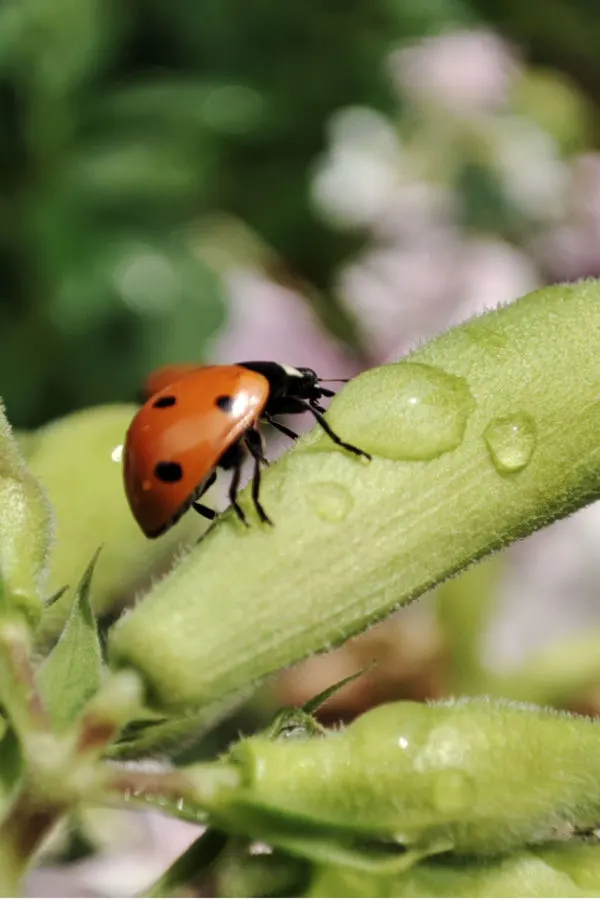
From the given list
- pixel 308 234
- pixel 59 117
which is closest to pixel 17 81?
pixel 59 117

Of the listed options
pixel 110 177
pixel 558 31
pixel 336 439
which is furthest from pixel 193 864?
pixel 558 31

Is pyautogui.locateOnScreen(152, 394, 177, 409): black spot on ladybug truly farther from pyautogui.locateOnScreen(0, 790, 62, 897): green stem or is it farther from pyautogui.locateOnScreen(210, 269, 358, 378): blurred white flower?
pyautogui.locateOnScreen(210, 269, 358, 378): blurred white flower

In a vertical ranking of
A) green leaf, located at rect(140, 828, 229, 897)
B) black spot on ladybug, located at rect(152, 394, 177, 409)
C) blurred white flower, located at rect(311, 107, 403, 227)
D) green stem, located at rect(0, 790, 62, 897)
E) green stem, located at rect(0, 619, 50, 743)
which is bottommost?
blurred white flower, located at rect(311, 107, 403, 227)

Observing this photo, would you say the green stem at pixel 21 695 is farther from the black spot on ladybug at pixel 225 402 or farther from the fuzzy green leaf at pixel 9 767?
the black spot on ladybug at pixel 225 402

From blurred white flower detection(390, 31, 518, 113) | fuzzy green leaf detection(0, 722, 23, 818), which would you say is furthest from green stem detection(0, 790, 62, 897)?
blurred white flower detection(390, 31, 518, 113)

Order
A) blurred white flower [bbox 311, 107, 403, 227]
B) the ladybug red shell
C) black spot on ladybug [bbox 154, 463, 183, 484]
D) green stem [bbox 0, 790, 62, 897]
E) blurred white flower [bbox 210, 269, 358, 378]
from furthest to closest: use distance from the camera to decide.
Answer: blurred white flower [bbox 311, 107, 403, 227] → blurred white flower [bbox 210, 269, 358, 378] → the ladybug red shell → black spot on ladybug [bbox 154, 463, 183, 484] → green stem [bbox 0, 790, 62, 897]

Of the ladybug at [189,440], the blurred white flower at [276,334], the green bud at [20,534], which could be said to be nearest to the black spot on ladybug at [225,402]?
the ladybug at [189,440]

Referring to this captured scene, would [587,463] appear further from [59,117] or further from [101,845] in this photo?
[59,117]
